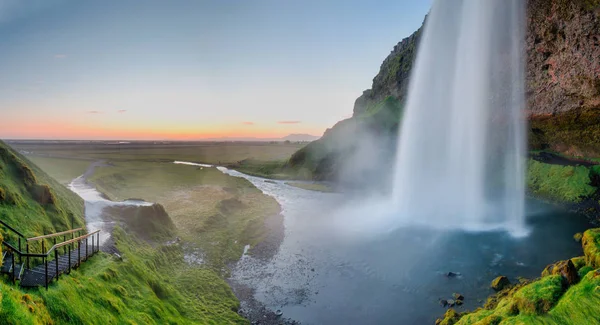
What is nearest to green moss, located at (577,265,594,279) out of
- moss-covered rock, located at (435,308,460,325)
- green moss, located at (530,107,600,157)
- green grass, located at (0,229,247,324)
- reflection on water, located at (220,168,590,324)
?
reflection on water, located at (220,168,590,324)

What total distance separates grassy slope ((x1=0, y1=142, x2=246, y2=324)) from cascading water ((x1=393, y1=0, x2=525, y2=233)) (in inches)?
990

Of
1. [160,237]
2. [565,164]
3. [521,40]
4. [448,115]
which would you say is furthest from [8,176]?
[565,164]

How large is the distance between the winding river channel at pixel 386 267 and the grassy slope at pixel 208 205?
11.4 feet

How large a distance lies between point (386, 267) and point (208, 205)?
84.3 ft

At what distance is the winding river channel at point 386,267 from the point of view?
18031mm

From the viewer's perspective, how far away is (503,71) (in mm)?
45750

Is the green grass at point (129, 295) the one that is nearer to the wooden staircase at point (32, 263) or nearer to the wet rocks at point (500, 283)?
the wooden staircase at point (32, 263)

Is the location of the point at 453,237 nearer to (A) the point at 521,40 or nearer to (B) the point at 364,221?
(B) the point at 364,221

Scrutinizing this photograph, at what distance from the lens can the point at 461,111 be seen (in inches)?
1642

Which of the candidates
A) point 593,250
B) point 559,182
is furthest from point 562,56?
point 593,250

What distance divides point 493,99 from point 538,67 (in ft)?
26.8

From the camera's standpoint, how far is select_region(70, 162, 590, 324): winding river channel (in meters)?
18.0

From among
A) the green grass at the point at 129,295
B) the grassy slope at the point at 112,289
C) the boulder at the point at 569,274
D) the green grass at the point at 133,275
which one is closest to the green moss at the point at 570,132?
the boulder at the point at 569,274

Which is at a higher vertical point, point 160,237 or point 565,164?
point 565,164
